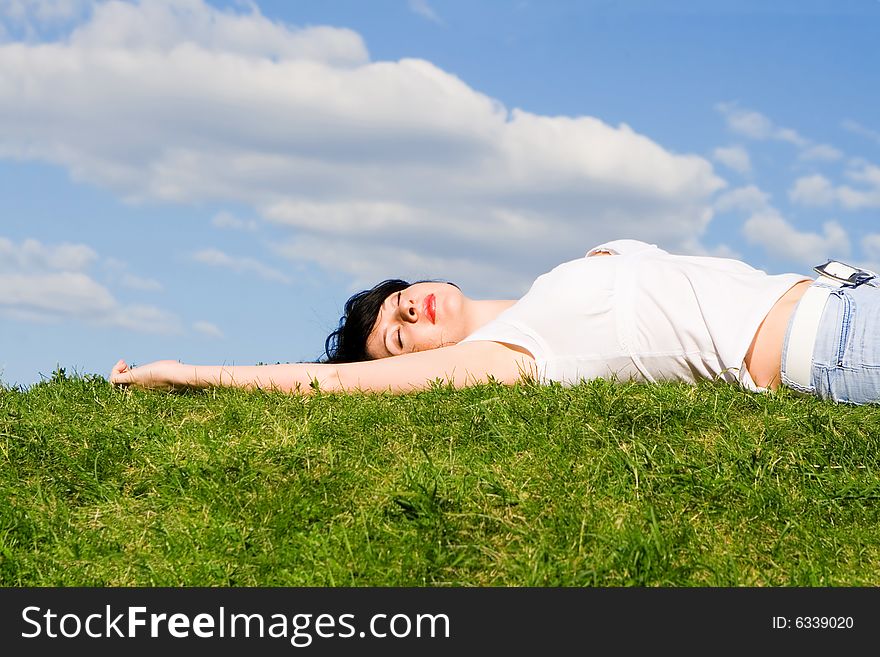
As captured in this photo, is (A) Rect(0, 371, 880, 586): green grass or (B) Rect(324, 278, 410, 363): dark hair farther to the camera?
(B) Rect(324, 278, 410, 363): dark hair

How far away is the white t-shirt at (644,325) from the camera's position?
17.7 feet

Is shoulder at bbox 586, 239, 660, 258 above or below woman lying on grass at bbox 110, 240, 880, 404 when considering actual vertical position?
above

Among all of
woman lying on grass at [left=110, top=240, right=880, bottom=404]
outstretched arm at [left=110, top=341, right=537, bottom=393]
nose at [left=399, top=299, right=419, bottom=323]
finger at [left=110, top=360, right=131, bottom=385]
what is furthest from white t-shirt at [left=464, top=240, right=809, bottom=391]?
finger at [left=110, top=360, right=131, bottom=385]

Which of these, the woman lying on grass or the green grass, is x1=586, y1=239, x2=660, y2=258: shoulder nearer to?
the woman lying on grass

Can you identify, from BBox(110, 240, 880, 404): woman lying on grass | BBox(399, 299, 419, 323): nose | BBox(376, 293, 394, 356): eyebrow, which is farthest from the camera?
BBox(376, 293, 394, 356): eyebrow

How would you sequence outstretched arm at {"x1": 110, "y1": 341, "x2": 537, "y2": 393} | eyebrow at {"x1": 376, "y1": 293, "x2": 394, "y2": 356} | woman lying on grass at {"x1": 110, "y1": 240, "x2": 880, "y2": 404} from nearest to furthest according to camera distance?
woman lying on grass at {"x1": 110, "y1": 240, "x2": 880, "y2": 404}, outstretched arm at {"x1": 110, "y1": 341, "x2": 537, "y2": 393}, eyebrow at {"x1": 376, "y1": 293, "x2": 394, "y2": 356}

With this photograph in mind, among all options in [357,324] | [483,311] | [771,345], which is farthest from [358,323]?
[771,345]

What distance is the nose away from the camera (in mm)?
6695

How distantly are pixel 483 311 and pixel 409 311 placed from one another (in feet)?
1.90

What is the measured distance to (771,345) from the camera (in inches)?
211

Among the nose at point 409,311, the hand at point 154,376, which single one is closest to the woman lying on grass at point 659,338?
the hand at point 154,376
